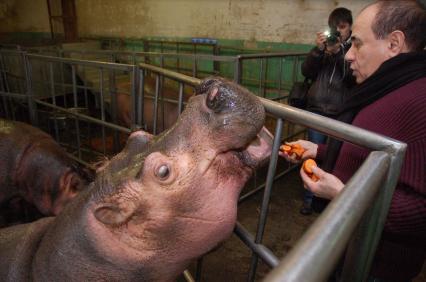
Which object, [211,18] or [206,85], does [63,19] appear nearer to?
[211,18]

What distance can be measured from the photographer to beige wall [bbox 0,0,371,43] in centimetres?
267

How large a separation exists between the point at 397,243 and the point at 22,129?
11.4 ft

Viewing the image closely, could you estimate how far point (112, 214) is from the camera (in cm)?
121

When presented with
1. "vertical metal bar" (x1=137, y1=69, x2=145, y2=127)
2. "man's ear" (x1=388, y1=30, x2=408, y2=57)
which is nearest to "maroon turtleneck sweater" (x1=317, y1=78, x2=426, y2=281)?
"man's ear" (x1=388, y1=30, x2=408, y2=57)

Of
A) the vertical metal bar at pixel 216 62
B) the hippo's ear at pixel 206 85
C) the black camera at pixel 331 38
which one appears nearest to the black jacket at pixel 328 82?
the black camera at pixel 331 38

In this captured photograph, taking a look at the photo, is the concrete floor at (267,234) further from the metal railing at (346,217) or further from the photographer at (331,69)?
the metal railing at (346,217)

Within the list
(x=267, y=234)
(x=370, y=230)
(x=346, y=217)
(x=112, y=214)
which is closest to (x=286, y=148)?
(x=370, y=230)

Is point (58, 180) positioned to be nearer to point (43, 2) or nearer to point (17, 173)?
point (17, 173)

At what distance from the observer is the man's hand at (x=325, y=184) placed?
4.42ft

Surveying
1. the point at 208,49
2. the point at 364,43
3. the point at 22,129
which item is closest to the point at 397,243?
the point at 364,43

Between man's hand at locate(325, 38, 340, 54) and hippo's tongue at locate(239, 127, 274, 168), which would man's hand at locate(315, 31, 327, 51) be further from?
hippo's tongue at locate(239, 127, 274, 168)

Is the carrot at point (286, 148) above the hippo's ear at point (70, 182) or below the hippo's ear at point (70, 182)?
above

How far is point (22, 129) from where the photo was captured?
334 cm

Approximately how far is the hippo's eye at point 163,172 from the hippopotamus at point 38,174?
2.06 meters
